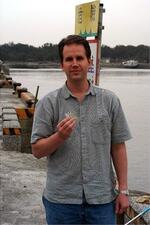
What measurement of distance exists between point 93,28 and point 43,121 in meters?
3.54

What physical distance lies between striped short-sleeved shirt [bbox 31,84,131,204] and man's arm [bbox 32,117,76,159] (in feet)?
0.18

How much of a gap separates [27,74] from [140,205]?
10984cm

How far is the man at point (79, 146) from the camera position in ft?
9.70

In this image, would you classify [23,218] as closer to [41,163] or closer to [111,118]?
[111,118]

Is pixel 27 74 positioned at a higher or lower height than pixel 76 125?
lower

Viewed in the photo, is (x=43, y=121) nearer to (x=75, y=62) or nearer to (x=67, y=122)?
(x=67, y=122)

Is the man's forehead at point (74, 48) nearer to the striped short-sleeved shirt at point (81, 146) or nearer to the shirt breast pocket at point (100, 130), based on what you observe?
the striped short-sleeved shirt at point (81, 146)

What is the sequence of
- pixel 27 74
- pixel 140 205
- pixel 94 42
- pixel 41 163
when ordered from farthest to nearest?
1. pixel 27 74
2. pixel 41 163
3. pixel 94 42
4. pixel 140 205

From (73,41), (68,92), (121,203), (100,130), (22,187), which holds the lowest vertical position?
(22,187)

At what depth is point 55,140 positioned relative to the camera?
287 centimetres

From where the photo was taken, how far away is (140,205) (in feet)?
17.7

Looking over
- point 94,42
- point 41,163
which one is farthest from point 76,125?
point 41,163

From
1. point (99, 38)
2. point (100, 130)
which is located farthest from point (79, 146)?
point (99, 38)

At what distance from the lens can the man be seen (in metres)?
2.96
